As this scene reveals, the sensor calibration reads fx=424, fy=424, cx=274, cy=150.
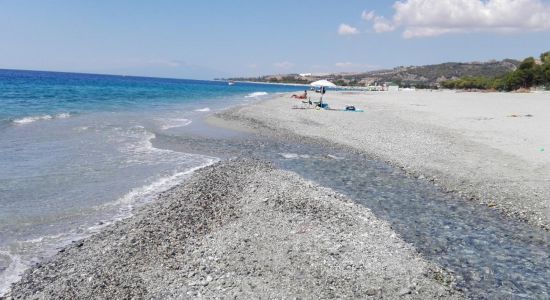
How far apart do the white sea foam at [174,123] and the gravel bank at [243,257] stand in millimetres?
18118

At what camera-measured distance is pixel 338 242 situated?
809 cm

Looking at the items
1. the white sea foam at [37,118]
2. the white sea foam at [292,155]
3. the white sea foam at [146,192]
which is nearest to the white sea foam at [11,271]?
the white sea foam at [146,192]

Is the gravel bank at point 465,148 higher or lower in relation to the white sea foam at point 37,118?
lower

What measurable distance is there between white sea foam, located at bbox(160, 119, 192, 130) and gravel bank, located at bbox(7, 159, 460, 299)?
18118 millimetres

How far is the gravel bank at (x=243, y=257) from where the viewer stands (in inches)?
256

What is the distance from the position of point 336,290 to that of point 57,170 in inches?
456

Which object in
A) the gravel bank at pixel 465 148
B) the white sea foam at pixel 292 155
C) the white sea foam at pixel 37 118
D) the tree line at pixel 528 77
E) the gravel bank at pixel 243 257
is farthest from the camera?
the tree line at pixel 528 77

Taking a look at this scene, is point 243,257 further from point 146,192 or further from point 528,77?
point 528,77

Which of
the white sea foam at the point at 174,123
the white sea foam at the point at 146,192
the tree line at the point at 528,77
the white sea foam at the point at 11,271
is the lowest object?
the white sea foam at the point at 11,271

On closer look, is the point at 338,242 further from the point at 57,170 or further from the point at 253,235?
the point at 57,170

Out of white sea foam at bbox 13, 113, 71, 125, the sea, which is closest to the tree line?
white sea foam at bbox 13, 113, 71, 125

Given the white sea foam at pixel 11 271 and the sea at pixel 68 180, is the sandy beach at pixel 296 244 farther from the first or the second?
the sea at pixel 68 180

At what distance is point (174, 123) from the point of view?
3017cm

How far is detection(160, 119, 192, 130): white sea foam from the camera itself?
28.3 meters
